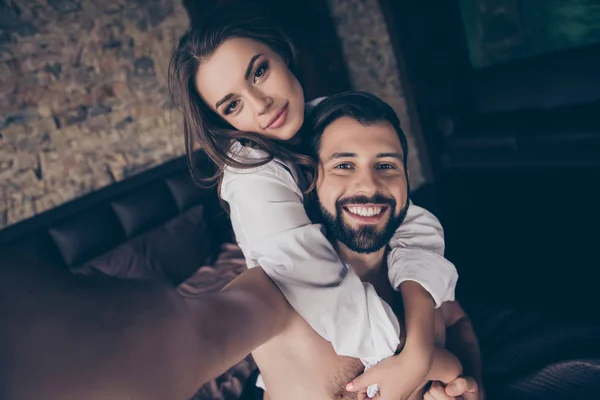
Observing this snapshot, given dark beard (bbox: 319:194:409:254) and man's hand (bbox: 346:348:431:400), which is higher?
dark beard (bbox: 319:194:409:254)

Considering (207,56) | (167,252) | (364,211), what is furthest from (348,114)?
(167,252)

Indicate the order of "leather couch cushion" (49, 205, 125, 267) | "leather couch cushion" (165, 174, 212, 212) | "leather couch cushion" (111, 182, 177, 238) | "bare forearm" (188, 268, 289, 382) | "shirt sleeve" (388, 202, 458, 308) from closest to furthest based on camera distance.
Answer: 1. "bare forearm" (188, 268, 289, 382)
2. "shirt sleeve" (388, 202, 458, 308)
3. "leather couch cushion" (49, 205, 125, 267)
4. "leather couch cushion" (111, 182, 177, 238)
5. "leather couch cushion" (165, 174, 212, 212)

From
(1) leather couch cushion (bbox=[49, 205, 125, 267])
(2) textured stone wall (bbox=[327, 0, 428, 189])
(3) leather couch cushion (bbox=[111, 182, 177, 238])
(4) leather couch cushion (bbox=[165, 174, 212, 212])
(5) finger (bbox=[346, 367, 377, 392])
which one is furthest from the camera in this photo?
(2) textured stone wall (bbox=[327, 0, 428, 189])

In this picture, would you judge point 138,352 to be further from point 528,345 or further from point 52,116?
point 52,116

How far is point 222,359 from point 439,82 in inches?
147

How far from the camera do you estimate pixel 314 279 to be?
0.84 m

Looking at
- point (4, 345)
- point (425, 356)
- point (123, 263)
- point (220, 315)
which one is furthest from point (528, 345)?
point (123, 263)

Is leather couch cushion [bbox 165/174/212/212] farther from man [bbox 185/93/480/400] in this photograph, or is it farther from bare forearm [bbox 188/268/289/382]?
bare forearm [bbox 188/268/289/382]

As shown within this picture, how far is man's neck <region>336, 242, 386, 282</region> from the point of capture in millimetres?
1102

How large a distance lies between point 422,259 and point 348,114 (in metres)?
0.44

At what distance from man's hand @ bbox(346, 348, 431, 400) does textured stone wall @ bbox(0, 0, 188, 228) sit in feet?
7.50

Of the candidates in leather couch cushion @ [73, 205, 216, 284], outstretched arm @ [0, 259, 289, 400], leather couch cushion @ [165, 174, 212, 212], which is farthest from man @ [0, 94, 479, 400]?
leather couch cushion @ [165, 174, 212, 212]

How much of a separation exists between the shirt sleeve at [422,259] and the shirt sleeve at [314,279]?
218 millimetres

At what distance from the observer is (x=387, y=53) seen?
3.64m
